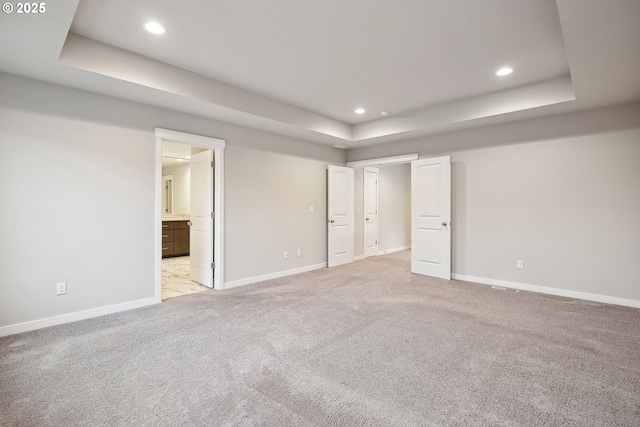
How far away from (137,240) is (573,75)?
517cm

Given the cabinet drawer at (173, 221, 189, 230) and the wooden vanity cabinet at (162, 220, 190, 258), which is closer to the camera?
the wooden vanity cabinet at (162, 220, 190, 258)

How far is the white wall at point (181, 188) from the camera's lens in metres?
8.68

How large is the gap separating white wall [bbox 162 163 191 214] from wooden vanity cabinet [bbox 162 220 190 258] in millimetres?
1173

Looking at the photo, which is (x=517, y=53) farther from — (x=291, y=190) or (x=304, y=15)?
(x=291, y=190)

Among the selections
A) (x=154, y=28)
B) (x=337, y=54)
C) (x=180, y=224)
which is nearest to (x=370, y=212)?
(x=337, y=54)

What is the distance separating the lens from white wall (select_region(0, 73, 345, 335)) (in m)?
2.86

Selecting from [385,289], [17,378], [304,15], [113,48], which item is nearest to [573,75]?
[304,15]

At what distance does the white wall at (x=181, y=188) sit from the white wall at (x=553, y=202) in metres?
7.05

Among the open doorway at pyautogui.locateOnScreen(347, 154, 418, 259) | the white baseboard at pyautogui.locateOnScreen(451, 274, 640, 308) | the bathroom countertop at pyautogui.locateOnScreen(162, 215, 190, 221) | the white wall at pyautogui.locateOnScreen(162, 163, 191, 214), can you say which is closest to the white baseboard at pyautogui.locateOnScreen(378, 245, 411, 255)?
the open doorway at pyautogui.locateOnScreen(347, 154, 418, 259)

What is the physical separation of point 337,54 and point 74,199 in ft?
10.7

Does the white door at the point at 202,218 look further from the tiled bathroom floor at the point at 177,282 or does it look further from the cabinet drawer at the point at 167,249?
the cabinet drawer at the point at 167,249

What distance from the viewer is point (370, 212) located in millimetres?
7363

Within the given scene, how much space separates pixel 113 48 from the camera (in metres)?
2.92

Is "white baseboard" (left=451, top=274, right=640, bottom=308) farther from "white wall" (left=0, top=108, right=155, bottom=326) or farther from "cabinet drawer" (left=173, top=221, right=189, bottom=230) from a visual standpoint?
"cabinet drawer" (left=173, top=221, right=189, bottom=230)
